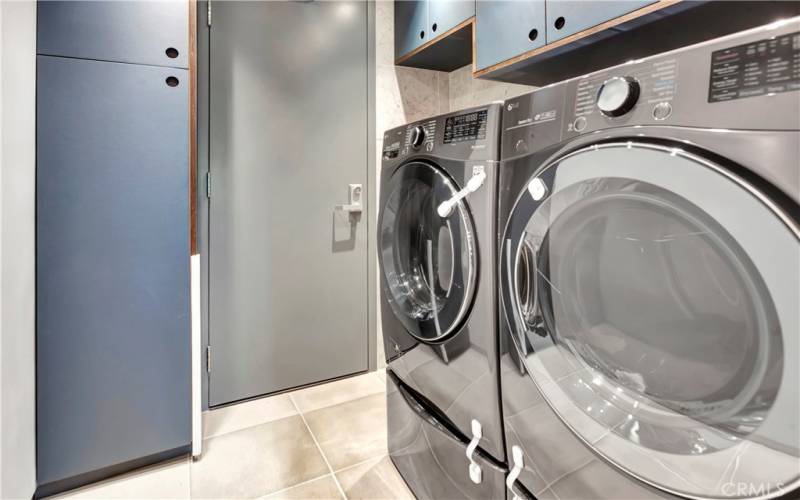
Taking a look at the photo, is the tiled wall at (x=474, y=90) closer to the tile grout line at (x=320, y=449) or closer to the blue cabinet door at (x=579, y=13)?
the blue cabinet door at (x=579, y=13)

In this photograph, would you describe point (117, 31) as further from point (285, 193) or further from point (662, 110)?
point (662, 110)

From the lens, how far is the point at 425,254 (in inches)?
49.3

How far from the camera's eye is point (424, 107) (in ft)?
7.88

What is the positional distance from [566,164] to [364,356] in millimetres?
1828

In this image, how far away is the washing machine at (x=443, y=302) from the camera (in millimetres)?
968

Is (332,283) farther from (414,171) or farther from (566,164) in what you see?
(566,164)

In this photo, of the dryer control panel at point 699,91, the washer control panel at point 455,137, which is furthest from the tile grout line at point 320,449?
the dryer control panel at point 699,91

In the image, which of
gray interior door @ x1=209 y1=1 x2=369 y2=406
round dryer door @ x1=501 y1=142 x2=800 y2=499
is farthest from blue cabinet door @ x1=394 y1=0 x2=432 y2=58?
round dryer door @ x1=501 y1=142 x2=800 y2=499

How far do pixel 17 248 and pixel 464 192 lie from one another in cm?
132

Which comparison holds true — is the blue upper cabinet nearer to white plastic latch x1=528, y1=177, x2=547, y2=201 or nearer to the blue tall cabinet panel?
the blue tall cabinet panel

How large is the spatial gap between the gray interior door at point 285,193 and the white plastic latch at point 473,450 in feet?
4.24

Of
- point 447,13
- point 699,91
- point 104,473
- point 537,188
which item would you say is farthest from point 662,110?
point 104,473

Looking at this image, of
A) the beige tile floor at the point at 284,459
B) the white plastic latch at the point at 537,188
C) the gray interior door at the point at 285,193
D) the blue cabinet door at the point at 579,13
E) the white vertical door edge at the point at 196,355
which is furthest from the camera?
the gray interior door at the point at 285,193

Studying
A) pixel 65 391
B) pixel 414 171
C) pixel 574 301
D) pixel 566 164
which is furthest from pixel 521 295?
pixel 65 391
